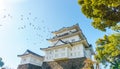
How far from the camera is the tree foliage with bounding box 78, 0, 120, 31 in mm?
9156

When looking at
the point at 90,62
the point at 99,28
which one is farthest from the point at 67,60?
the point at 99,28

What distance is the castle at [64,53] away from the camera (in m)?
32.8

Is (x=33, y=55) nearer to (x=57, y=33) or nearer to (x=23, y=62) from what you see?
(x=23, y=62)

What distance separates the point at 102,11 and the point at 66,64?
81.9 ft

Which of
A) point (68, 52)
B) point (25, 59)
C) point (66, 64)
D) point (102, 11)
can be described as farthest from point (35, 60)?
point (102, 11)

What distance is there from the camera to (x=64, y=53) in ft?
111

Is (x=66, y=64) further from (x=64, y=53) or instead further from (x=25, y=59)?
(x=25, y=59)

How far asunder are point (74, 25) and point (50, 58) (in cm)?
1029

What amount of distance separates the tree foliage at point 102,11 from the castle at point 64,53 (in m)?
22.0

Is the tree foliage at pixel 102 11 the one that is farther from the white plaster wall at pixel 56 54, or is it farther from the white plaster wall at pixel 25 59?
the white plaster wall at pixel 25 59

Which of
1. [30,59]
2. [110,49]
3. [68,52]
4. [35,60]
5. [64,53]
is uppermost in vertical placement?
[68,52]

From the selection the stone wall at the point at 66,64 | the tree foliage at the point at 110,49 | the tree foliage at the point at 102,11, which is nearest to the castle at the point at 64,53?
the stone wall at the point at 66,64

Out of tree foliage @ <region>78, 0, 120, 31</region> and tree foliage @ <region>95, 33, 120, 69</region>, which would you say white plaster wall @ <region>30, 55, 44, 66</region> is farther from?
tree foliage @ <region>78, 0, 120, 31</region>

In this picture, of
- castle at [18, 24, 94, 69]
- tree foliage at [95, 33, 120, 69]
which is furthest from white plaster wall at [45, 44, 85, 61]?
tree foliage at [95, 33, 120, 69]
